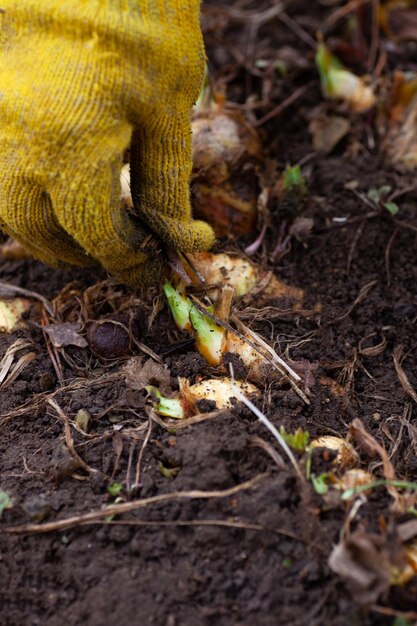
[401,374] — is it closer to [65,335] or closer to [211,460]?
[211,460]

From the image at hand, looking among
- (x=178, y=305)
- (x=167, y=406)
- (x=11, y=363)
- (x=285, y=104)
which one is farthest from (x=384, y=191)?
(x=11, y=363)

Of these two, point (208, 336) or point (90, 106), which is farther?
point (208, 336)

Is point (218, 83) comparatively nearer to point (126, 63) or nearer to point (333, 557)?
point (126, 63)

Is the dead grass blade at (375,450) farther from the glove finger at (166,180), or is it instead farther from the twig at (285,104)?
the twig at (285,104)

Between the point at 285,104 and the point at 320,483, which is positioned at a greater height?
the point at 285,104

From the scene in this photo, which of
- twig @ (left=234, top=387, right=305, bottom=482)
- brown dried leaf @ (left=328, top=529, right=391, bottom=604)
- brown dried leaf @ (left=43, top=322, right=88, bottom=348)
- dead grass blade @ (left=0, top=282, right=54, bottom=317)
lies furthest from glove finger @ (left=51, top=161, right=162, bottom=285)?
brown dried leaf @ (left=328, top=529, right=391, bottom=604)

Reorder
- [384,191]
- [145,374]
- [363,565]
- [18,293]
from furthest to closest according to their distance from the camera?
1. [384,191]
2. [18,293]
3. [145,374]
4. [363,565]

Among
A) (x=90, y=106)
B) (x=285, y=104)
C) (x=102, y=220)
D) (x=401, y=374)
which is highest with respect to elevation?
(x=90, y=106)

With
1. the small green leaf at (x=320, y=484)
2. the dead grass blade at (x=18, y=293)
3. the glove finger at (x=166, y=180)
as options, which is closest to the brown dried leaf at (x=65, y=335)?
the dead grass blade at (x=18, y=293)
